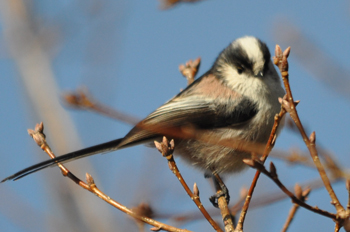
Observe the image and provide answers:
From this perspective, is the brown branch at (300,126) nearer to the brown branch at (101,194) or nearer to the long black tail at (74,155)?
the brown branch at (101,194)

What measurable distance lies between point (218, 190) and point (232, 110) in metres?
0.54

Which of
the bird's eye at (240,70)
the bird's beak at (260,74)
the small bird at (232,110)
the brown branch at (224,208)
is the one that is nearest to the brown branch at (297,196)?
the brown branch at (224,208)

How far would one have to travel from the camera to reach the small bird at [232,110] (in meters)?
2.67

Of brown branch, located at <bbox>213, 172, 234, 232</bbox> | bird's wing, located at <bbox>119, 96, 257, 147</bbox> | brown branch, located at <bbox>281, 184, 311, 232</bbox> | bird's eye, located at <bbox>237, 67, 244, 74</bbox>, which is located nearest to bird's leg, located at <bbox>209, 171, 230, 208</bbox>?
brown branch, located at <bbox>213, 172, 234, 232</bbox>

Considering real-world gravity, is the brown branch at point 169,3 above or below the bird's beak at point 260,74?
above

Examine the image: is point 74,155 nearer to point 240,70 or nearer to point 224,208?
point 224,208

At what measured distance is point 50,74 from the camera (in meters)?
6.35

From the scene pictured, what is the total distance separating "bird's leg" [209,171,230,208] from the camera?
2.70 meters

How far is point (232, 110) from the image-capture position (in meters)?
2.68

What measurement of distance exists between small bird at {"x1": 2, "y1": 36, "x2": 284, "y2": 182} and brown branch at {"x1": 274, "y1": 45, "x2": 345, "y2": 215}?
1071mm

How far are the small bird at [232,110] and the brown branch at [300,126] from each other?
107cm

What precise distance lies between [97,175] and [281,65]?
4675mm

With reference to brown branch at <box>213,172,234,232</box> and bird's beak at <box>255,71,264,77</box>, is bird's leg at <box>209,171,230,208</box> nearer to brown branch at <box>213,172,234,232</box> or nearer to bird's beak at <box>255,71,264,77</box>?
brown branch at <box>213,172,234,232</box>

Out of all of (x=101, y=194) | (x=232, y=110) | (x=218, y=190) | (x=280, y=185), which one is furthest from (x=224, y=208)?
(x=280, y=185)
